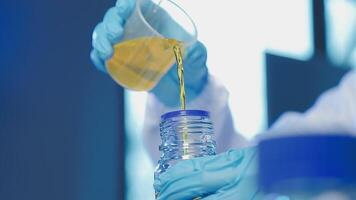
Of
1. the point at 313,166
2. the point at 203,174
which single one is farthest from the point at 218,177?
the point at 313,166

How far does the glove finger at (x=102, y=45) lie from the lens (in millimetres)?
1053

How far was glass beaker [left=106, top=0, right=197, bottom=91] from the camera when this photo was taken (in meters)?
0.98

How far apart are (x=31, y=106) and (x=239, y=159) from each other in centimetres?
82

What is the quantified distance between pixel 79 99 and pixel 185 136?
0.83 meters

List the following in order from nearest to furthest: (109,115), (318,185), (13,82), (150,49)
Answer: (318,185) → (150,49) → (13,82) → (109,115)

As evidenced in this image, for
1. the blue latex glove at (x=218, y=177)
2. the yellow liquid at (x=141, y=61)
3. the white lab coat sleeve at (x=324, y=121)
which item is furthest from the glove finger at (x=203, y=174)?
the yellow liquid at (x=141, y=61)

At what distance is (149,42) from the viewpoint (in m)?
0.97

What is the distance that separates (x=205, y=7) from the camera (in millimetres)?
1885

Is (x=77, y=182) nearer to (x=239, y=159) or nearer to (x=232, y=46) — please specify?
(x=232, y=46)

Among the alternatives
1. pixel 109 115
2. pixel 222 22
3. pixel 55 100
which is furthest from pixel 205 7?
pixel 55 100

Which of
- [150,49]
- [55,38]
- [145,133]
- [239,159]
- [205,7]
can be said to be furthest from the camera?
[205,7]

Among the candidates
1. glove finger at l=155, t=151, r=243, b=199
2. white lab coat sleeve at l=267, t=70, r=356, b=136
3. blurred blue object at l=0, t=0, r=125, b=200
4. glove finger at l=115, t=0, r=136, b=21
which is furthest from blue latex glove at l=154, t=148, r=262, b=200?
blurred blue object at l=0, t=0, r=125, b=200

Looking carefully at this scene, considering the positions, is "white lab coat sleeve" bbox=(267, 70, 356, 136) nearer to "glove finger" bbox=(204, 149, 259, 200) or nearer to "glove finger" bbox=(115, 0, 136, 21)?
"glove finger" bbox=(204, 149, 259, 200)

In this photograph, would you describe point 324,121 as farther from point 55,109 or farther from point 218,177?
point 55,109
